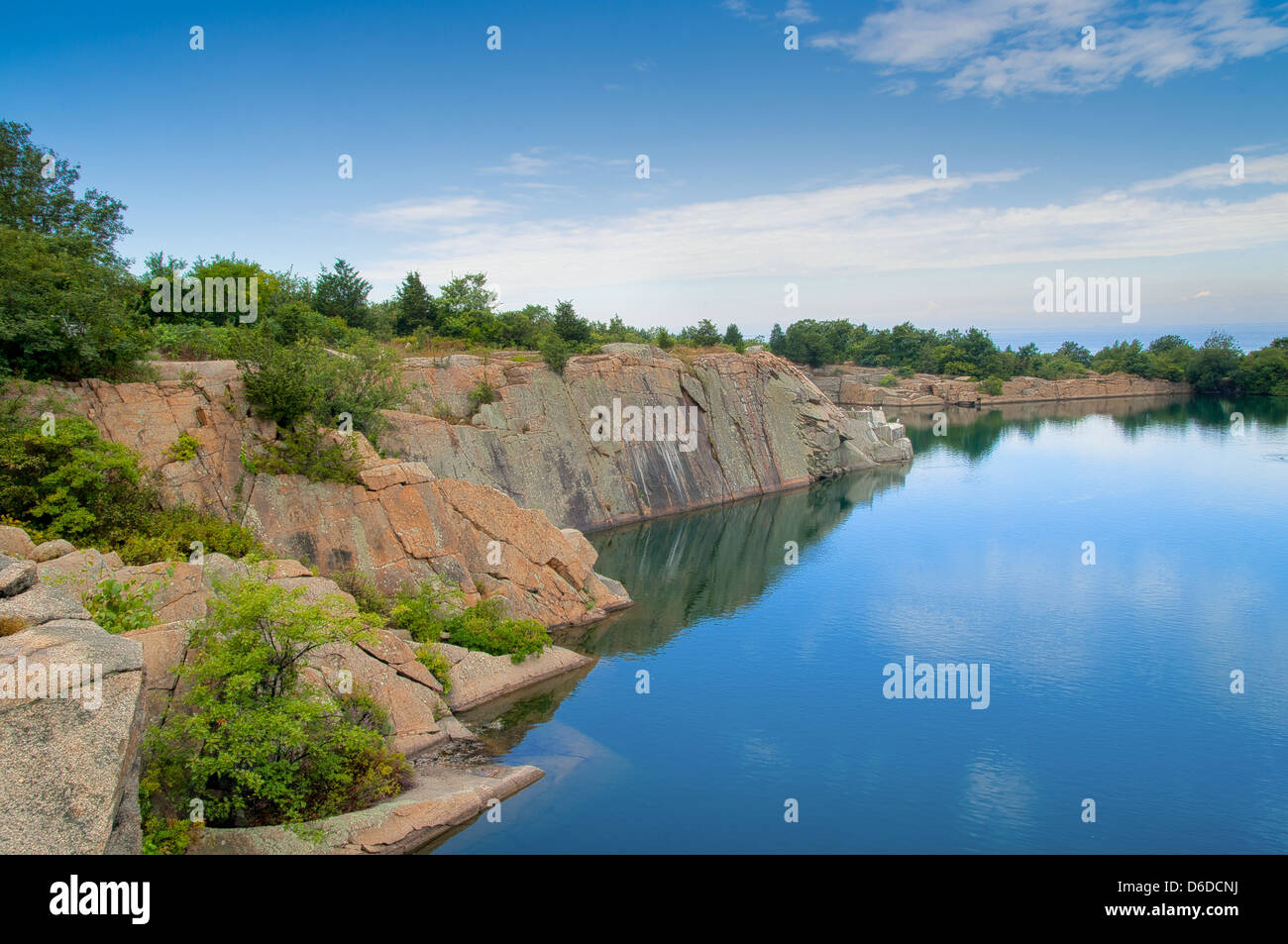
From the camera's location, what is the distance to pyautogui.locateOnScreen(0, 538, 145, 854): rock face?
10484 mm

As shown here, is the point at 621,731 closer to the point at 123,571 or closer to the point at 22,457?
the point at 123,571

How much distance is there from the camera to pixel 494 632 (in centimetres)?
2430

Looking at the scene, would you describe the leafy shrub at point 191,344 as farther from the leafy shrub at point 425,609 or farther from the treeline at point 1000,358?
the treeline at point 1000,358

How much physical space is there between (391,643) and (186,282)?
21.3 meters

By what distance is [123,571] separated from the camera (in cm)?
1727

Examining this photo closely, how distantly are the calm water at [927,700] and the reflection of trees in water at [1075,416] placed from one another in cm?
3237

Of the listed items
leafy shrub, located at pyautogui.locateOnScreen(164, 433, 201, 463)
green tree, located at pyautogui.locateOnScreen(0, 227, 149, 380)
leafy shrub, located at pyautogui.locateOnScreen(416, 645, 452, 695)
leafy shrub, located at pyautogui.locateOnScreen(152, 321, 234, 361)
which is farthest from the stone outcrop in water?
leafy shrub, located at pyautogui.locateOnScreen(152, 321, 234, 361)

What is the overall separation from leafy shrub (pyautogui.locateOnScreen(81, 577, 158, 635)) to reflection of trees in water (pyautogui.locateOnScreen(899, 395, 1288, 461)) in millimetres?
61643

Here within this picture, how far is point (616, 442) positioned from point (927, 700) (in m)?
25.8

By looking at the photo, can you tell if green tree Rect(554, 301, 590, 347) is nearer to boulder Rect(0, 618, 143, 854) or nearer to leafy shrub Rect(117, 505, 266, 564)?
leafy shrub Rect(117, 505, 266, 564)

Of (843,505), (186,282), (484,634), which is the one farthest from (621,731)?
(843,505)

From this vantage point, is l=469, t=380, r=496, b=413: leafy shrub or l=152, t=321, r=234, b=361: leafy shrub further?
l=469, t=380, r=496, b=413: leafy shrub

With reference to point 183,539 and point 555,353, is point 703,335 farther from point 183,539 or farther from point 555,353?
point 183,539

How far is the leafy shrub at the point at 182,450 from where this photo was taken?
77.0 feet
